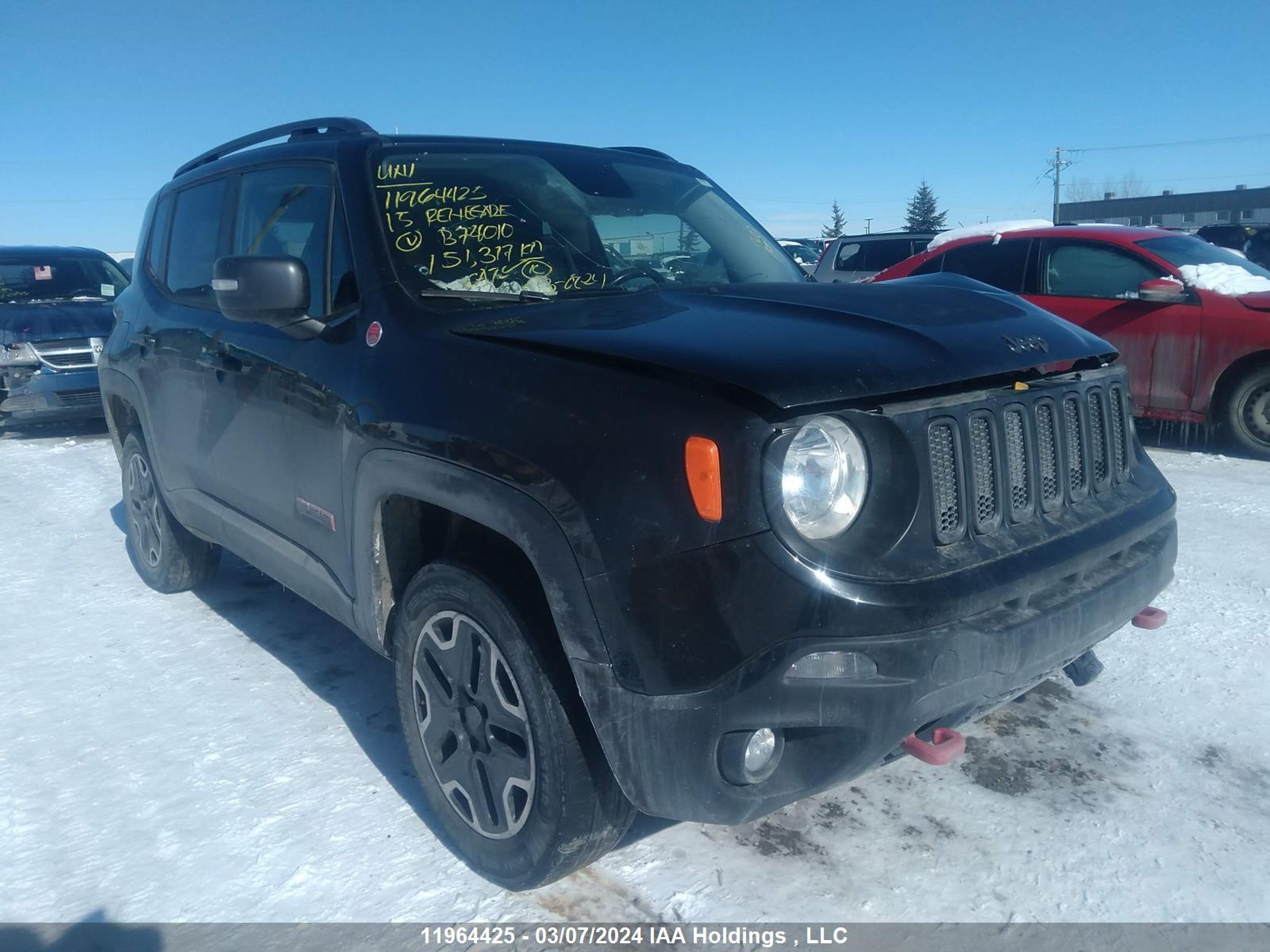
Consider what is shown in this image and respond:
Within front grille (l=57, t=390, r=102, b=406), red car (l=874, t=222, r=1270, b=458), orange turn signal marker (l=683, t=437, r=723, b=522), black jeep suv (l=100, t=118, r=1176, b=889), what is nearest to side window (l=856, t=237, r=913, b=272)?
red car (l=874, t=222, r=1270, b=458)

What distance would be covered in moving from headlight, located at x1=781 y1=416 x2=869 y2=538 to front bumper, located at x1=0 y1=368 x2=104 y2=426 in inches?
343

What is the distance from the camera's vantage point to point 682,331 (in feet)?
7.90

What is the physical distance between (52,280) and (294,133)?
25.6 ft

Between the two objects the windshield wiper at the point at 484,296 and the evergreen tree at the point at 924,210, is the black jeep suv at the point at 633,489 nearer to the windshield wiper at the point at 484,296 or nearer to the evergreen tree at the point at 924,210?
the windshield wiper at the point at 484,296

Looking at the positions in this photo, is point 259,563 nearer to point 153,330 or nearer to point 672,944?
point 153,330

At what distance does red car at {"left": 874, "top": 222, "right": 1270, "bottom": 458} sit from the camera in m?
7.22

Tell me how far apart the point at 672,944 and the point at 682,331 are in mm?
1451

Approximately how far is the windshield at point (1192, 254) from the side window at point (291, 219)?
6.62 meters

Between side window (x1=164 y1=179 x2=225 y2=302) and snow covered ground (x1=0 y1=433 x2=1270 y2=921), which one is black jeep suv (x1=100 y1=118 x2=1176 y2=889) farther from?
side window (x1=164 y1=179 x2=225 y2=302)

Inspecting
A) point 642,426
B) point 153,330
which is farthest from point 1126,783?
point 153,330

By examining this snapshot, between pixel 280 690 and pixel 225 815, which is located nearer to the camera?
pixel 225 815

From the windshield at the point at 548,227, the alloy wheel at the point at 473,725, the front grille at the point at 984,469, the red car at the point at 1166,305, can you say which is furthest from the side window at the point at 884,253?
the alloy wheel at the point at 473,725

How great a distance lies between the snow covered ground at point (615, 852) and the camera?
2555 millimetres

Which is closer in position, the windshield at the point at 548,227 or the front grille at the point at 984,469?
the front grille at the point at 984,469
